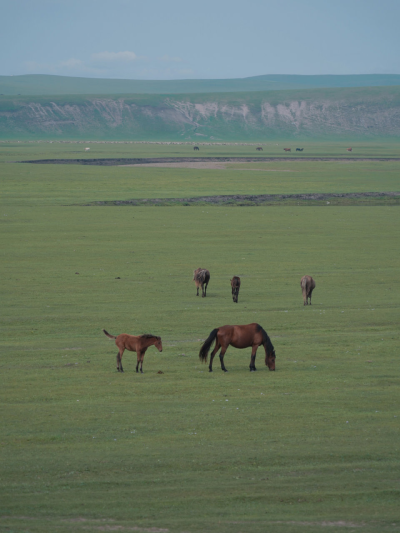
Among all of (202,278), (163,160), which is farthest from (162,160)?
(202,278)

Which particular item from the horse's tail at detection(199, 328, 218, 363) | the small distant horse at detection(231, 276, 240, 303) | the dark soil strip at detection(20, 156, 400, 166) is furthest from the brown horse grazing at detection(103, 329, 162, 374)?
the dark soil strip at detection(20, 156, 400, 166)

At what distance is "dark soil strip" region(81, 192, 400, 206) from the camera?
56906 millimetres

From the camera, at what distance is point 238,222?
152ft

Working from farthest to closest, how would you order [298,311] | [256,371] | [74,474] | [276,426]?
[298,311], [256,371], [276,426], [74,474]

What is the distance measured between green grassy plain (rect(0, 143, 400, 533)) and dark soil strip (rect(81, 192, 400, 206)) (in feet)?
70.1

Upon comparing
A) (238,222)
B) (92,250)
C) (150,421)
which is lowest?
(150,421)

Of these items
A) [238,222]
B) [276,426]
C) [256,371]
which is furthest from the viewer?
[238,222]

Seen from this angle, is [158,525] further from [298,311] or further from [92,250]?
[92,250]

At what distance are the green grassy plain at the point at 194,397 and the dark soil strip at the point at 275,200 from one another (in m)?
21.4

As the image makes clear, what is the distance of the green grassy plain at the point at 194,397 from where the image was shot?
28.6ft

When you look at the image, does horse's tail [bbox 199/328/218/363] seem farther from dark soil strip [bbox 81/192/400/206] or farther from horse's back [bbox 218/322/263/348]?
dark soil strip [bbox 81/192/400/206]

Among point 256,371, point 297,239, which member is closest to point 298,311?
point 256,371

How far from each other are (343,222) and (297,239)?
8.62 meters

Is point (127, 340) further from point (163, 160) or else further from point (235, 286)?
point (163, 160)
